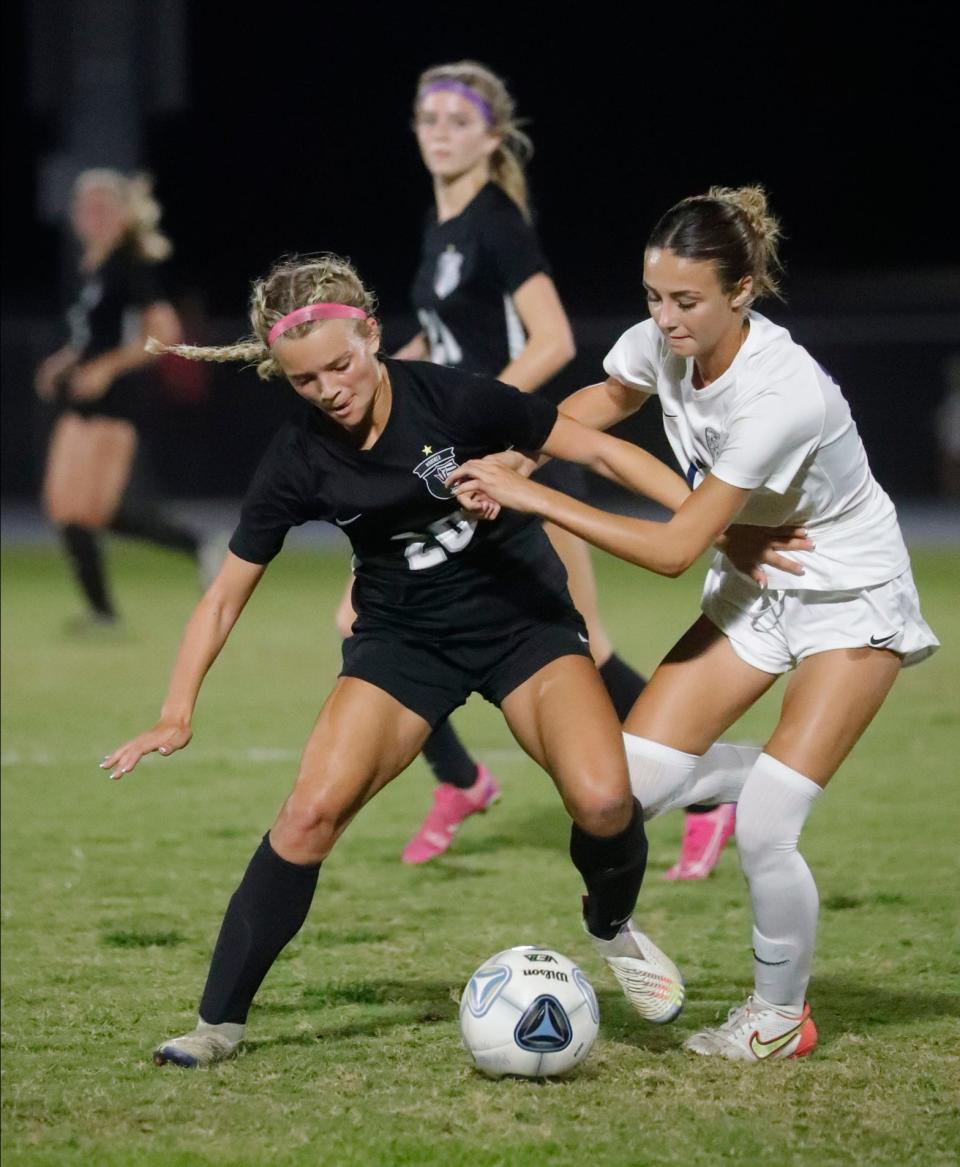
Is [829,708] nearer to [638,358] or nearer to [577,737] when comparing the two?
[577,737]

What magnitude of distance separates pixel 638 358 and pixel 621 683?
158cm

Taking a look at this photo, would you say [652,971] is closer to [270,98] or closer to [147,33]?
[147,33]

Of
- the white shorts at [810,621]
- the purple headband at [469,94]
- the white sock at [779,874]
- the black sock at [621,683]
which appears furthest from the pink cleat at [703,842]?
the purple headband at [469,94]

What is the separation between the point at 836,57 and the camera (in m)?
29.2

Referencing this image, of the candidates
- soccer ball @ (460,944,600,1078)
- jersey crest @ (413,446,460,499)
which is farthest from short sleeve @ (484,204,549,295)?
soccer ball @ (460,944,600,1078)

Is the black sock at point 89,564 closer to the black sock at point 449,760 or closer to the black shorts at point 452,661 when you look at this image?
the black sock at point 449,760

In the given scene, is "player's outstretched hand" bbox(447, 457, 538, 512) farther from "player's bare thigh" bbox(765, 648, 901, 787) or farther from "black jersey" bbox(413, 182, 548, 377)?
"black jersey" bbox(413, 182, 548, 377)

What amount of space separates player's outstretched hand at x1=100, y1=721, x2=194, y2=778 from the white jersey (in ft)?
4.10

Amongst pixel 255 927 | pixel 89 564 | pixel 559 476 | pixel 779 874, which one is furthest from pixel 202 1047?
pixel 89 564

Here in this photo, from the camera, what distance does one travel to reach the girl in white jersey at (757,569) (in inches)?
147

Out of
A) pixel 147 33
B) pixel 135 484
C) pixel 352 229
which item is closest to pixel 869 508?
pixel 135 484

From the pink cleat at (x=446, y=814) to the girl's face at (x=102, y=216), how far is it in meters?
5.49

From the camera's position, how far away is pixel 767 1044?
3.86m

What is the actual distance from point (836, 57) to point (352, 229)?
8.24 meters
